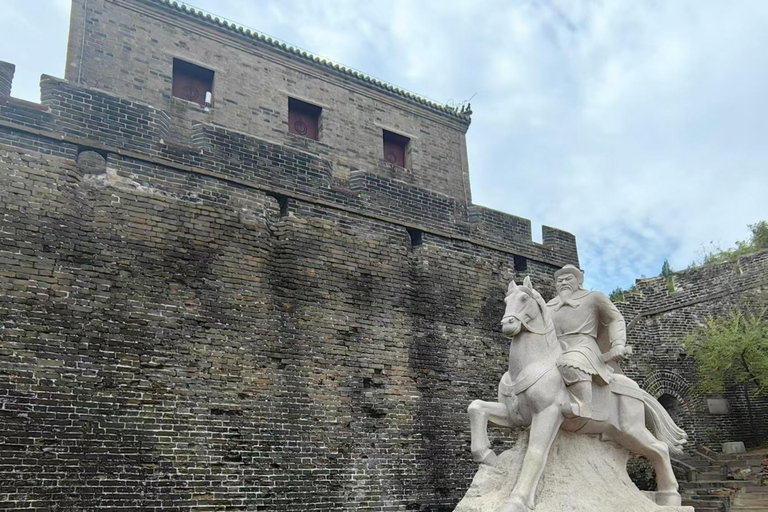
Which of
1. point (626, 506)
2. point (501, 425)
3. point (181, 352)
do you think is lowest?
point (626, 506)

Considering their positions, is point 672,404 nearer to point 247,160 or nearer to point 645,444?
point 645,444

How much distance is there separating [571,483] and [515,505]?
648 millimetres

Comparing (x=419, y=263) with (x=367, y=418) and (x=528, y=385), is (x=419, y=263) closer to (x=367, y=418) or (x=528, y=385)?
(x=367, y=418)

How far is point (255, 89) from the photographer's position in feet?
50.2

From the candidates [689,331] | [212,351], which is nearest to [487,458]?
[212,351]

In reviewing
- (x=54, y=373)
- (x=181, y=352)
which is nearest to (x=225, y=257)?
(x=181, y=352)

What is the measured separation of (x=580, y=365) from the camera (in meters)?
5.47

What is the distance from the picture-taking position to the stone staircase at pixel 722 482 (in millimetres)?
9711

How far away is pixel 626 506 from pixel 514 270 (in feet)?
22.2

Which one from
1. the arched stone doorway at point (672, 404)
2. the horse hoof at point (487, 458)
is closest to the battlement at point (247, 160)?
the horse hoof at point (487, 458)

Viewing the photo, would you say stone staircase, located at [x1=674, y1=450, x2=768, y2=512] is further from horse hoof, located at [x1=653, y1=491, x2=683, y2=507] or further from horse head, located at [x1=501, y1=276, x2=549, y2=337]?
horse head, located at [x1=501, y1=276, x2=549, y2=337]

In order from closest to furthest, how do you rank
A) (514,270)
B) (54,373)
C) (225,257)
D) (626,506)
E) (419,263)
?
1. (626,506)
2. (54,373)
3. (225,257)
4. (419,263)
5. (514,270)

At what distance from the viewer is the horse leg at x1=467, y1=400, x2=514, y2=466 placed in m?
5.42

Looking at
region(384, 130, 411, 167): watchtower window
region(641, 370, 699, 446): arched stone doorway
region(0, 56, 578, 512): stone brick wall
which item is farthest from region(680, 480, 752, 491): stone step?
region(384, 130, 411, 167): watchtower window
